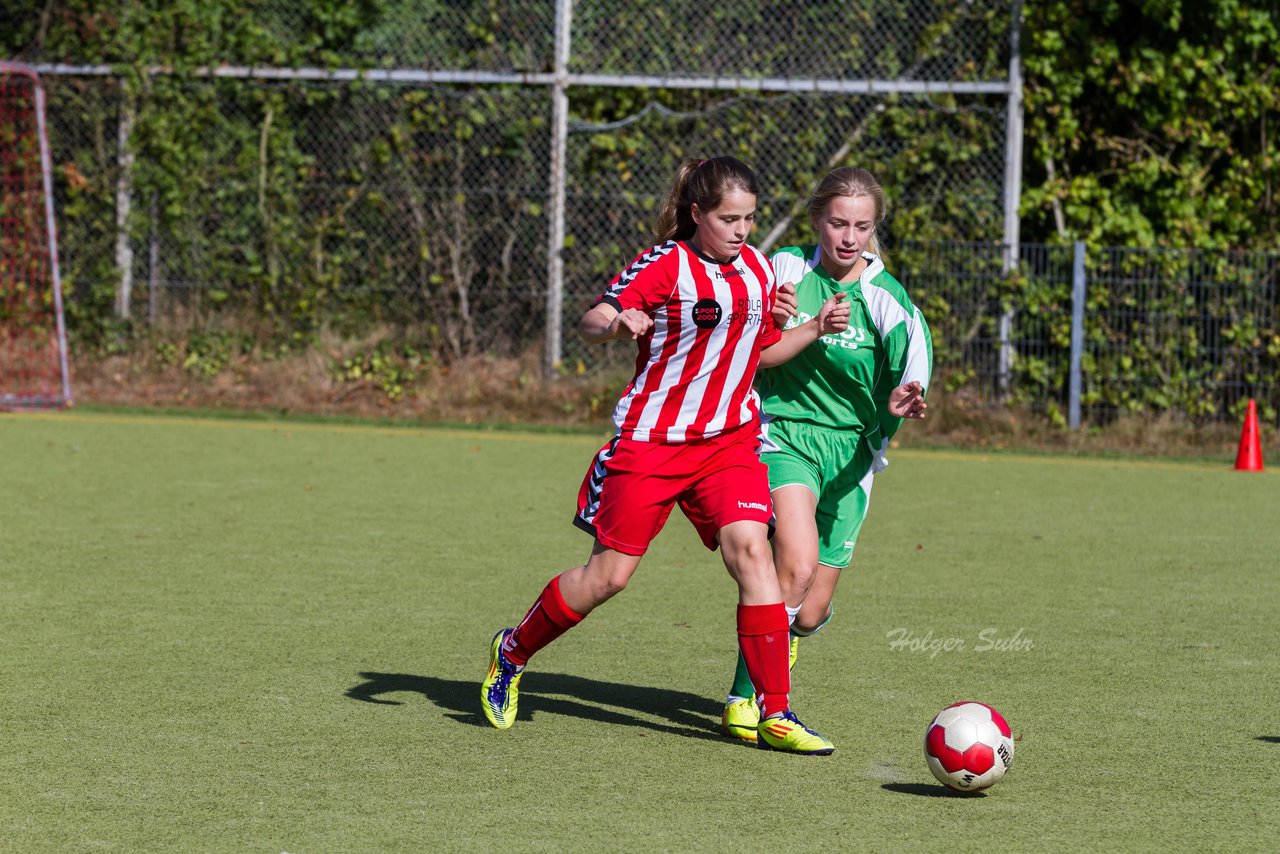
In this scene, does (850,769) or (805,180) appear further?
(805,180)

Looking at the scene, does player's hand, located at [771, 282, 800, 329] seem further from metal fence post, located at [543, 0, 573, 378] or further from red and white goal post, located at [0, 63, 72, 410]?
red and white goal post, located at [0, 63, 72, 410]

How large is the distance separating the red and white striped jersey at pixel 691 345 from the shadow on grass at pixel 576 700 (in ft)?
2.92

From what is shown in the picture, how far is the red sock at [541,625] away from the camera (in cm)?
509

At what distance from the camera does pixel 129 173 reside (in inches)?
602

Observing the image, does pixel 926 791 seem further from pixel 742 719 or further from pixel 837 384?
pixel 837 384

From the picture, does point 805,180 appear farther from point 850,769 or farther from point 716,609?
point 850,769

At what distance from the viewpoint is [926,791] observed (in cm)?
445

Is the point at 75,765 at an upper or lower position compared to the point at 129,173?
lower

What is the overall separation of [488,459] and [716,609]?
4.95 m

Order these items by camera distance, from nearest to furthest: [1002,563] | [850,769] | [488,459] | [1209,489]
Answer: [850,769]
[1002,563]
[1209,489]
[488,459]

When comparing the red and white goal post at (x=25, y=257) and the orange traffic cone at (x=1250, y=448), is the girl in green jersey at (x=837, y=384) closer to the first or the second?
the orange traffic cone at (x=1250, y=448)

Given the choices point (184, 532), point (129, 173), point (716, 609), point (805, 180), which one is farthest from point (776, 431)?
point (129, 173)

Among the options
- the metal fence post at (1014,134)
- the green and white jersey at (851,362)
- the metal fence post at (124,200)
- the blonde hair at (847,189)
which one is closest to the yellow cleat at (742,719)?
the green and white jersey at (851,362)
